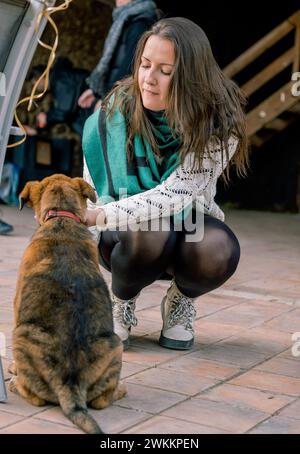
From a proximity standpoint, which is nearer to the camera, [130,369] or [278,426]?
[278,426]

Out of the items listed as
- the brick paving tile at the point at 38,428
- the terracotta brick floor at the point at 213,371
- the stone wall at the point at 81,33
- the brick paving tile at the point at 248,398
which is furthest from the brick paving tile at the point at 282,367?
the stone wall at the point at 81,33

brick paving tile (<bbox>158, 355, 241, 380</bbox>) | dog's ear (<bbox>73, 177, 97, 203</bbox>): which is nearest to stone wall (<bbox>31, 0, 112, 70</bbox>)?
brick paving tile (<bbox>158, 355, 241, 380</bbox>)

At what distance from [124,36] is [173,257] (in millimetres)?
3382

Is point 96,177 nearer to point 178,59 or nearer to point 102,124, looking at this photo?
point 102,124

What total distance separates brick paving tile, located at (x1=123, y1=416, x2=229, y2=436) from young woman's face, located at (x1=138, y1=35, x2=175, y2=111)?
4.66 feet

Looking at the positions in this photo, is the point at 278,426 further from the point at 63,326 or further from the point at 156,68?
the point at 156,68

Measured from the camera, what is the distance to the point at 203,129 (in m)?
3.61

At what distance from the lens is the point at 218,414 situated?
2.92 metres

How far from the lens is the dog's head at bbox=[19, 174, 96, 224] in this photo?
304cm

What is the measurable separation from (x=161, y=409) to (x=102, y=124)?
1.39 metres

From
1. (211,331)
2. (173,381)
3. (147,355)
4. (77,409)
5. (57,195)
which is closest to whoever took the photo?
(77,409)

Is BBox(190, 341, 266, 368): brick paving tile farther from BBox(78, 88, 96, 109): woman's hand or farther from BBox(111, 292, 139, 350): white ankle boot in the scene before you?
BBox(78, 88, 96, 109): woman's hand

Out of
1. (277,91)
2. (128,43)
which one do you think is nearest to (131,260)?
(128,43)

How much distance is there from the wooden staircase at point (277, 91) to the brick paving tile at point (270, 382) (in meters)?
5.86
